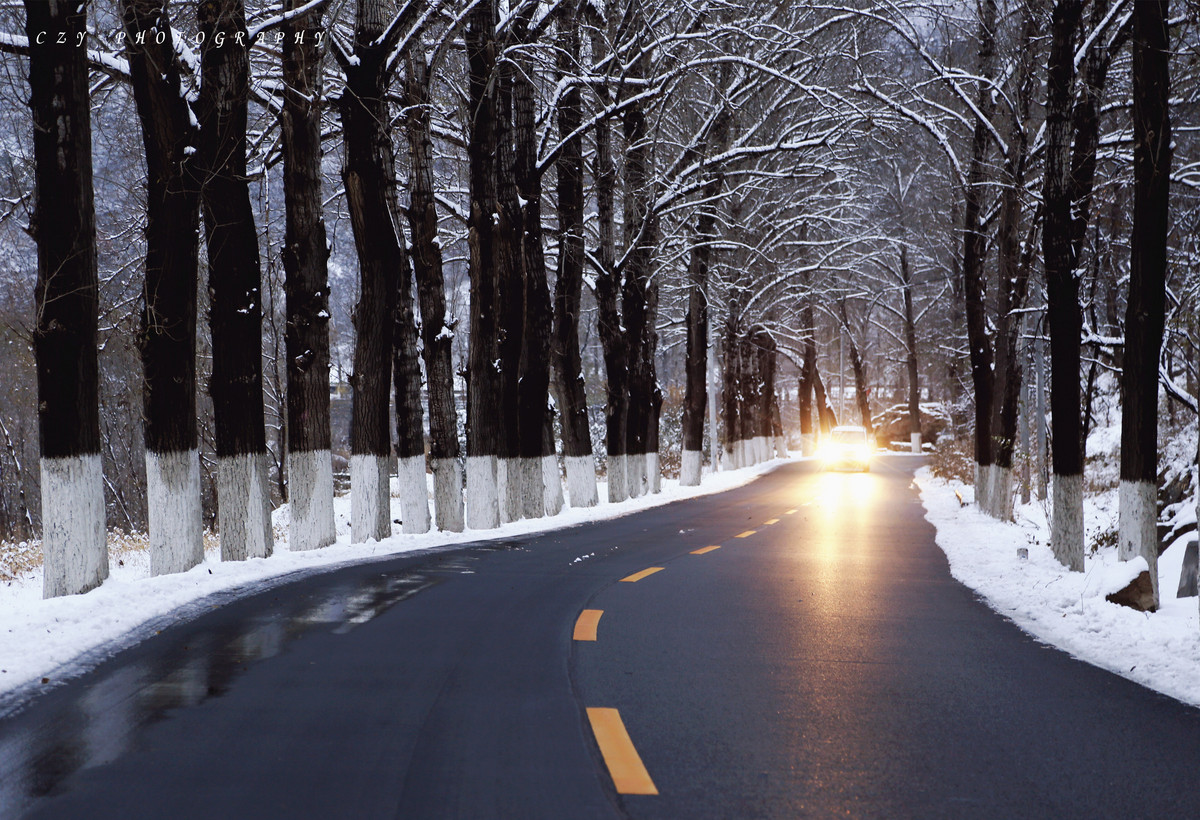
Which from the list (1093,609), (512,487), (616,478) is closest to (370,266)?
(512,487)

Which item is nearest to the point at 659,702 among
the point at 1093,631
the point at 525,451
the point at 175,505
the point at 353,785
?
the point at 353,785

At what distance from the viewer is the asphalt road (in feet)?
15.2

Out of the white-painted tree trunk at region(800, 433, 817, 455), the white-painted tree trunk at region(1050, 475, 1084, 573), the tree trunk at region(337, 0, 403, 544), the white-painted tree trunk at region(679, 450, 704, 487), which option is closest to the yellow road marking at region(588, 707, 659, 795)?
the white-painted tree trunk at region(1050, 475, 1084, 573)

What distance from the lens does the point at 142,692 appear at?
254 inches

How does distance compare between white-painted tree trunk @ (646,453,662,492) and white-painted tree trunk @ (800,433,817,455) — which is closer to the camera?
white-painted tree trunk @ (646,453,662,492)

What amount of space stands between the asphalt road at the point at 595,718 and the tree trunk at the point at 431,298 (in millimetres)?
9299

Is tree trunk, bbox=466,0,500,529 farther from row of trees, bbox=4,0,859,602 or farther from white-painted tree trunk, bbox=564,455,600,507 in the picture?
white-painted tree trunk, bbox=564,455,600,507

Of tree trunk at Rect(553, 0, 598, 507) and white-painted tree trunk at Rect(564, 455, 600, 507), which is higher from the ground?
tree trunk at Rect(553, 0, 598, 507)

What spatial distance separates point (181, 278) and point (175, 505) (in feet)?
8.30

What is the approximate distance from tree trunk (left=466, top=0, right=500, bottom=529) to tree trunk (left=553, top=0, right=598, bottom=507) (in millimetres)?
2088

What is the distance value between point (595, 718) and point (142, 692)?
2.57 meters

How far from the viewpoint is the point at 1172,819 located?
4.46m

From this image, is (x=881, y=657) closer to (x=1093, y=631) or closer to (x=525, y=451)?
(x=1093, y=631)

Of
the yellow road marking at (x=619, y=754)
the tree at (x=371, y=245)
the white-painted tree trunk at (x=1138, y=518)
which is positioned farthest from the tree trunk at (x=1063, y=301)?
the yellow road marking at (x=619, y=754)
